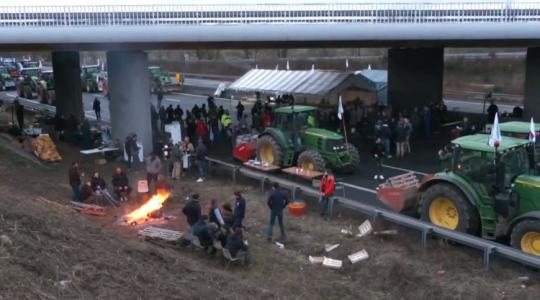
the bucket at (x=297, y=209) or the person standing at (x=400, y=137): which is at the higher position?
the person standing at (x=400, y=137)

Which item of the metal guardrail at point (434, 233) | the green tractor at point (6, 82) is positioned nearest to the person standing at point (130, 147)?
the metal guardrail at point (434, 233)

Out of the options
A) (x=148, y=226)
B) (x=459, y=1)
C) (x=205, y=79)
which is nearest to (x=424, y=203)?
(x=148, y=226)

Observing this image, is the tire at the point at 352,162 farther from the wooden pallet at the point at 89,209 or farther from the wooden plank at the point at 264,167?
the wooden pallet at the point at 89,209

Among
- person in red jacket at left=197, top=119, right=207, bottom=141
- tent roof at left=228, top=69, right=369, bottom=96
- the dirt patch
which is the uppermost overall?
tent roof at left=228, top=69, right=369, bottom=96

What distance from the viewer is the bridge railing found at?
1823 cm

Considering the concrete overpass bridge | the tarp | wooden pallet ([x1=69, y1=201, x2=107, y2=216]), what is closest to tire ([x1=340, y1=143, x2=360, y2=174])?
the concrete overpass bridge

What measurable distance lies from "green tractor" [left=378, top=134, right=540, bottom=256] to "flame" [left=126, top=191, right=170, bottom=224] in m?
6.36

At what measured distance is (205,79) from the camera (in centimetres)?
6091

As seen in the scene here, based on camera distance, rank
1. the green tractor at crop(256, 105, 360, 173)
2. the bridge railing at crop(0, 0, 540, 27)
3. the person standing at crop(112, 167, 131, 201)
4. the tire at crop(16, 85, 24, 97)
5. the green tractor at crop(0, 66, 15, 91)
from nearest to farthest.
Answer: the person standing at crop(112, 167, 131, 201) → the green tractor at crop(256, 105, 360, 173) → the bridge railing at crop(0, 0, 540, 27) → the tire at crop(16, 85, 24, 97) → the green tractor at crop(0, 66, 15, 91)

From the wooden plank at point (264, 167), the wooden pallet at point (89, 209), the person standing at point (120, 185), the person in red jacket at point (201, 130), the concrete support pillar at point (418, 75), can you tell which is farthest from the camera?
the concrete support pillar at point (418, 75)

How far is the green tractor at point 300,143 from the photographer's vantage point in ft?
59.0

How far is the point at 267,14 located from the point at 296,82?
41.6 feet

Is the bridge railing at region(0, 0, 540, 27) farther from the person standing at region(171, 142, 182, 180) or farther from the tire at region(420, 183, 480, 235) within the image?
the tire at region(420, 183, 480, 235)

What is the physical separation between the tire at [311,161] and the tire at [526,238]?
6.83 m
